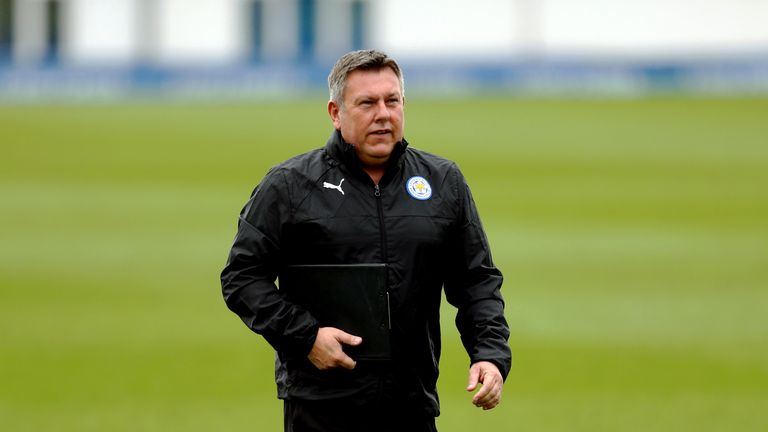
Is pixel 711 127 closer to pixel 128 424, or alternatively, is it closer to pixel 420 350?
pixel 128 424

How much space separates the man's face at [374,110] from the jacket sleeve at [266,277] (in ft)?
1.02

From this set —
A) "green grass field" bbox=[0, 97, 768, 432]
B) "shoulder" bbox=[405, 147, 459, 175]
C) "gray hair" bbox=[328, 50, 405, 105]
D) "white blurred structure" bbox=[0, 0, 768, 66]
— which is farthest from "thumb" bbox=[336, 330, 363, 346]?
"white blurred structure" bbox=[0, 0, 768, 66]

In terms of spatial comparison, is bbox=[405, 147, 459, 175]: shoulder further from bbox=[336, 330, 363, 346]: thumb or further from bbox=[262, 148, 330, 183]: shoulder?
bbox=[336, 330, 363, 346]: thumb

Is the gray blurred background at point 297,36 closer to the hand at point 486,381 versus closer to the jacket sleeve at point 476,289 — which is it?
the jacket sleeve at point 476,289

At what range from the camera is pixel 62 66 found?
32.7 metres

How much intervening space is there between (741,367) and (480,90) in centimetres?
2065

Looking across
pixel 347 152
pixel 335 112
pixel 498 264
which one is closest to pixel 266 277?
pixel 347 152

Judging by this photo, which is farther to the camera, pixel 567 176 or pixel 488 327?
pixel 567 176

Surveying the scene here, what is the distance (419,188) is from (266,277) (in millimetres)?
609

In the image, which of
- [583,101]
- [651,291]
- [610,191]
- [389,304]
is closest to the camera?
[389,304]

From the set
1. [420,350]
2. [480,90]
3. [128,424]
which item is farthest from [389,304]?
[480,90]

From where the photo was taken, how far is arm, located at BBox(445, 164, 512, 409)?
4.48m

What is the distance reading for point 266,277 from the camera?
14.5 ft

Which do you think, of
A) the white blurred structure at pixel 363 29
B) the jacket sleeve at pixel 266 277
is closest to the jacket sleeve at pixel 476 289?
the jacket sleeve at pixel 266 277
